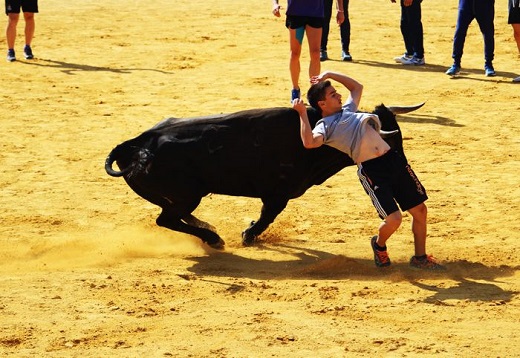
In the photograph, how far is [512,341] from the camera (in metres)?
6.74

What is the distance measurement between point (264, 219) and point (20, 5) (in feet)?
30.6

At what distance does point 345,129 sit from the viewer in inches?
316

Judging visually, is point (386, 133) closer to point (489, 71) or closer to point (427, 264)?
point (427, 264)

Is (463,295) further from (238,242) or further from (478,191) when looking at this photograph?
(478,191)

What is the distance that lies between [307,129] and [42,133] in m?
6.06

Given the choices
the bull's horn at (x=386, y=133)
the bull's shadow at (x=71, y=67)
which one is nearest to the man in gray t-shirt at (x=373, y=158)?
the bull's horn at (x=386, y=133)

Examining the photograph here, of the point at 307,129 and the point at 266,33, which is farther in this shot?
the point at 266,33

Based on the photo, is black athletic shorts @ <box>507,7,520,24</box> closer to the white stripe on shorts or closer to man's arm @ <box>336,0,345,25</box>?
man's arm @ <box>336,0,345,25</box>

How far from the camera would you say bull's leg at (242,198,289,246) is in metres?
8.96

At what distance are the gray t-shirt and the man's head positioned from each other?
0.07 meters

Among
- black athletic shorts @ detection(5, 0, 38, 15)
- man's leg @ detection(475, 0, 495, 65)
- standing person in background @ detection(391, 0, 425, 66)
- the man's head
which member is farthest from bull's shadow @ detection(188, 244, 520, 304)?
black athletic shorts @ detection(5, 0, 38, 15)

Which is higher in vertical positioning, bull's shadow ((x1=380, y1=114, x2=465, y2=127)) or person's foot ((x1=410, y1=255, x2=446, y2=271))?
person's foot ((x1=410, y1=255, x2=446, y2=271))

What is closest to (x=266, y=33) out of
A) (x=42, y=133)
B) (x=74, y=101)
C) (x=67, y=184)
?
(x=74, y=101)

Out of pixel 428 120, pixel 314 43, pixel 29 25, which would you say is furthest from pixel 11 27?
pixel 428 120
